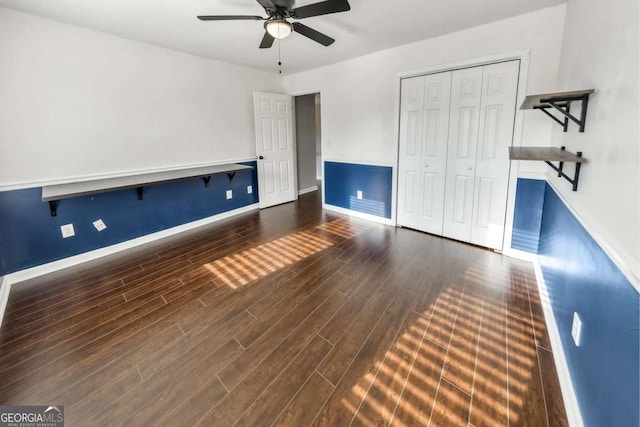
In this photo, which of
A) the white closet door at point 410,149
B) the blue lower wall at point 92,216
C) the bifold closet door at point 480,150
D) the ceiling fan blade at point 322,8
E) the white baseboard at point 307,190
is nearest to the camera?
the ceiling fan blade at point 322,8

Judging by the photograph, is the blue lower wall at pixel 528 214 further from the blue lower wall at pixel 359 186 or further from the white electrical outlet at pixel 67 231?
the white electrical outlet at pixel 67 231

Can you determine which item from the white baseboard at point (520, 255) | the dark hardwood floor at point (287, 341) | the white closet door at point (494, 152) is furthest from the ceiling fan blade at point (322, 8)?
the white baseboard at point (520, 255)

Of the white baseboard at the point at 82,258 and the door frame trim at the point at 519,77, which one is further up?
the door frame trim at the point at 519,77

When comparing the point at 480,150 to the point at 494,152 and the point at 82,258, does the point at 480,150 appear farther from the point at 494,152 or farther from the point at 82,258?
the point at 82,258

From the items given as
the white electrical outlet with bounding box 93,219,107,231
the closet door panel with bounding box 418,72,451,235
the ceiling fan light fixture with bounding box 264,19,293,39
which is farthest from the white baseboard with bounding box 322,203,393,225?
the white electrical outlet with bounding box 93,219,107,231

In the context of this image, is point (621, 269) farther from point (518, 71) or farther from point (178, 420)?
point (518, 71)

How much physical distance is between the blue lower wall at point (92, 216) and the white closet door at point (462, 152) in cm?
326

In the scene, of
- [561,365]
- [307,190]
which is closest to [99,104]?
[307,190]

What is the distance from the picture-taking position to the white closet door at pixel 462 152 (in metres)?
3.09

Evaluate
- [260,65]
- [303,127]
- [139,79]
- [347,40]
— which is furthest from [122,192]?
[303,127]

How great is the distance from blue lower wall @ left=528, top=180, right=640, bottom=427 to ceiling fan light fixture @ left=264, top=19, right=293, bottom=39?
232 cm

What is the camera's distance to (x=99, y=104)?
10.1ft

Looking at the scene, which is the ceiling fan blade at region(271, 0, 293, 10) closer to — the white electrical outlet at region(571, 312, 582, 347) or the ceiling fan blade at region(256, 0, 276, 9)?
the ceiling fan blade at region(256, 0, 276, 9)

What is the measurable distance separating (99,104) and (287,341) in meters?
3.22
